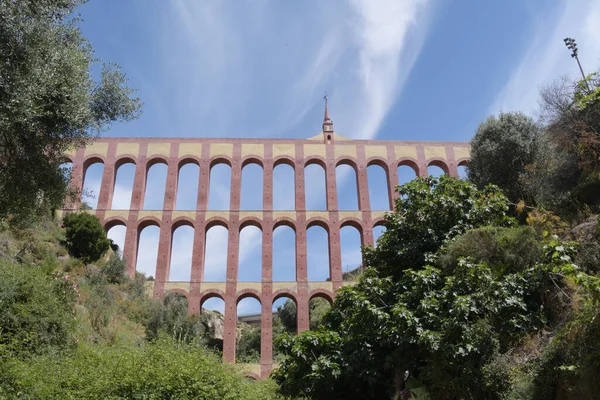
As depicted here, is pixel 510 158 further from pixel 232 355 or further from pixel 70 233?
pixel 70 233

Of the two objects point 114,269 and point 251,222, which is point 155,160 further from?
point 114,269

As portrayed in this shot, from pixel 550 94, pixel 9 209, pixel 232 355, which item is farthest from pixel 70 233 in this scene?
pixel 550 94

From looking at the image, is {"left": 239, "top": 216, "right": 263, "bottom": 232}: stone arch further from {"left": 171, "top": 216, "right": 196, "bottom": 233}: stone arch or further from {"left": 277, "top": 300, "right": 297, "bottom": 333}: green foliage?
{"left": 277, "top": 300, "right": 297, "bottom": 333}: green foliage

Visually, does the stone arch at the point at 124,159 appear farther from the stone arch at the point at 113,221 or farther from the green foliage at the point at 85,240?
the green foliage at the point at 85,240

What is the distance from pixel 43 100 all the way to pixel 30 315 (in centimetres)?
575

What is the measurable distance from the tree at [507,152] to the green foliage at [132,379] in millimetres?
12226

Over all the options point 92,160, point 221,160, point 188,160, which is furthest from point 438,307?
point 92,160

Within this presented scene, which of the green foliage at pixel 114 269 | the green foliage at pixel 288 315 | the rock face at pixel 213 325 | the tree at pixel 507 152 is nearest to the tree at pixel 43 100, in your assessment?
the tree at pixel 507 152

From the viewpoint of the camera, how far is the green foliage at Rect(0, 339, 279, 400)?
9.43 metres

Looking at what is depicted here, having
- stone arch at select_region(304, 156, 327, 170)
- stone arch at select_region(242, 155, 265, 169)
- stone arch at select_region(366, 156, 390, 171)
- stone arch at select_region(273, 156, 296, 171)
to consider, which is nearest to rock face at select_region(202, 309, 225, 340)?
stone arch at select_region(242, 155, 265, 169)

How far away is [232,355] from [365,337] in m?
17.0

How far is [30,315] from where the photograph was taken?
39.2 feet

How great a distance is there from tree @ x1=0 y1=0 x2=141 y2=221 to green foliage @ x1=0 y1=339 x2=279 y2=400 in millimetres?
3225

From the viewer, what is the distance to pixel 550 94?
16328 mm
